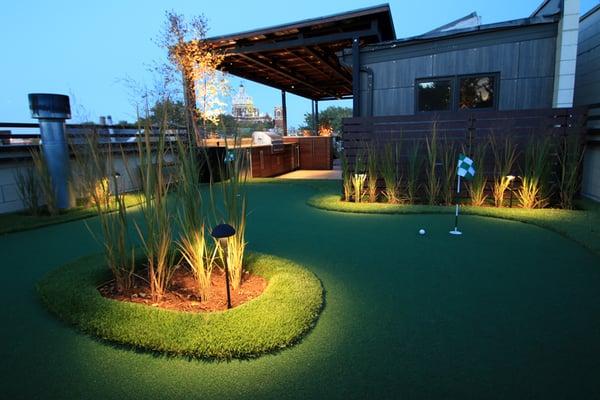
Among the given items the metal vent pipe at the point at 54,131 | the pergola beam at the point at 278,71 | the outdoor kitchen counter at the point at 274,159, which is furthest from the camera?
the pergola beam at the point at 278,71

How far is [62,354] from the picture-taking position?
1.69m

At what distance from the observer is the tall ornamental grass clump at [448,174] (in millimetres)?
5055

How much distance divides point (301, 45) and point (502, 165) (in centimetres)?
513

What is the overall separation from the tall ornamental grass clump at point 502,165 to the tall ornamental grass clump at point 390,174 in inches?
53.2

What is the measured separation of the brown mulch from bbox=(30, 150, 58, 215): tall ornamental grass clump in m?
3.17

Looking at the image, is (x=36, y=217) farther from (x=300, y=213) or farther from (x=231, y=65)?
(x=231, y=65)

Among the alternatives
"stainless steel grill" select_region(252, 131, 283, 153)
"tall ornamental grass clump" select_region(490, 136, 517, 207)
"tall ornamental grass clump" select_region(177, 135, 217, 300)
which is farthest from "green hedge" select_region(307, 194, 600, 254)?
"stainless steel grill" select_region(252, 131, 283, 153)

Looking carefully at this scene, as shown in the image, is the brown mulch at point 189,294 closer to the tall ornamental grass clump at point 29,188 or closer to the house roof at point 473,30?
the tall ornamental grass clump at point 29,188

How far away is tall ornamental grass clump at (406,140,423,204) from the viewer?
5300mm

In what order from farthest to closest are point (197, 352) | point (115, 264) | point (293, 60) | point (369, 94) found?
point (293, 60)
point (369, 94)
point (115, 264)
point (197, 352)

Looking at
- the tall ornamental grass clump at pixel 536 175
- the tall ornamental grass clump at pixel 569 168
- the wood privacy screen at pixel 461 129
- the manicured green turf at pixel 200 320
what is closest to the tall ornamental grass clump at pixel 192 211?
the manicured green turf at pixel 200 320

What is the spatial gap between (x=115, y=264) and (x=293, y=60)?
9197 millimetres

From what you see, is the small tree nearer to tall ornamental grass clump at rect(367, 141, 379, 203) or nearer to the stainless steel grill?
the stainless steel grill

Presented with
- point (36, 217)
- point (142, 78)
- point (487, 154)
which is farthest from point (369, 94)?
point (36, 217)
